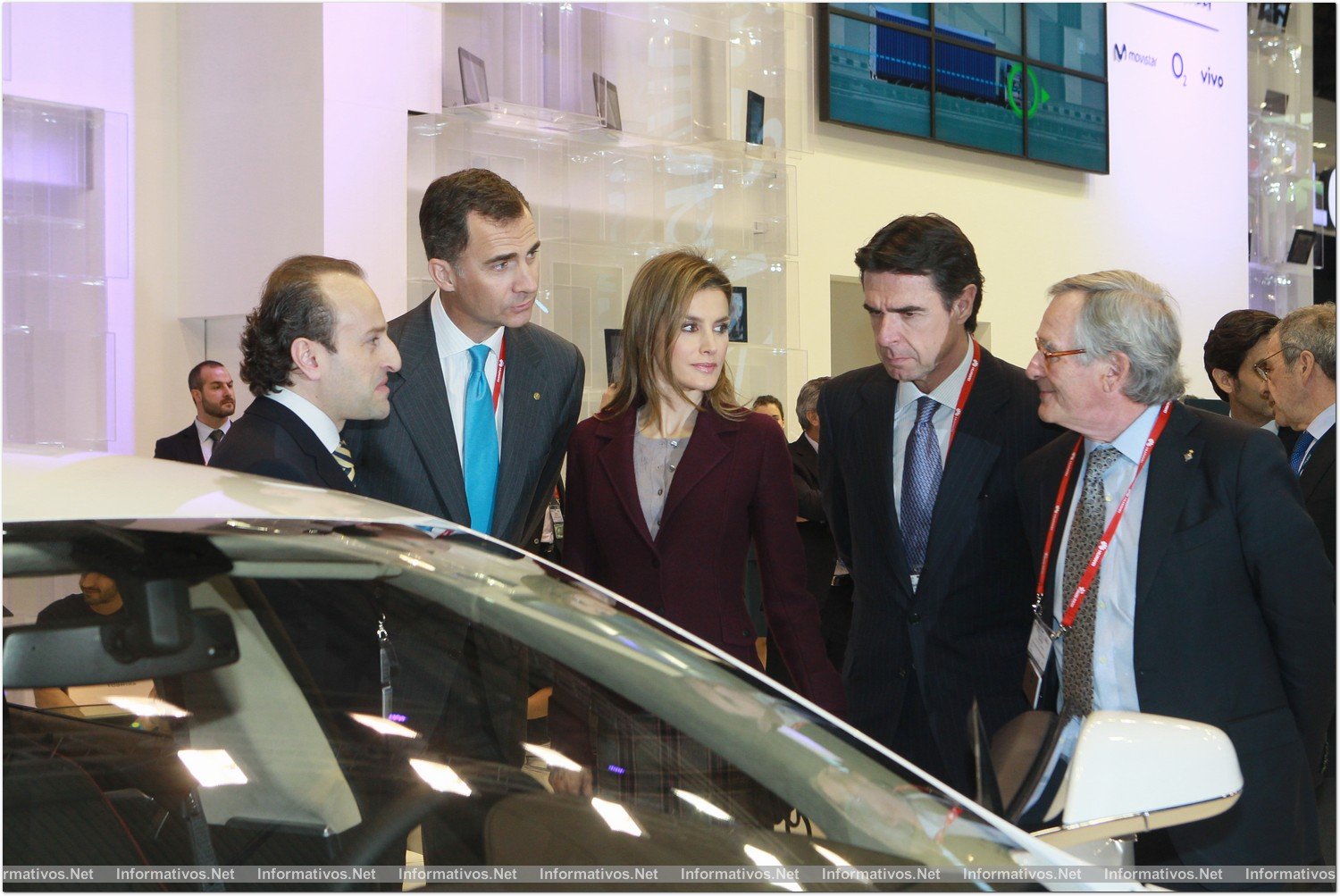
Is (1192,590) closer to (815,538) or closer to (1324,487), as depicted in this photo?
(1324,487)

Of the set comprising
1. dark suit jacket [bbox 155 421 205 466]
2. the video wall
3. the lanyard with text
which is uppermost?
the video wall

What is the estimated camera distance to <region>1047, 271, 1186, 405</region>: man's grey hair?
215 cm

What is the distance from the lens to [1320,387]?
3262mm

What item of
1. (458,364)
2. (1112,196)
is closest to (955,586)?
(458,364)

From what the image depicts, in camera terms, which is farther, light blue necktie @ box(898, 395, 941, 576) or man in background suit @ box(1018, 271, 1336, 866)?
light blue necktie @ box(898, 395, 941, 576)

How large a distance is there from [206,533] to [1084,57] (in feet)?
34.4

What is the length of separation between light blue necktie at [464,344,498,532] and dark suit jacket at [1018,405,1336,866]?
125cm

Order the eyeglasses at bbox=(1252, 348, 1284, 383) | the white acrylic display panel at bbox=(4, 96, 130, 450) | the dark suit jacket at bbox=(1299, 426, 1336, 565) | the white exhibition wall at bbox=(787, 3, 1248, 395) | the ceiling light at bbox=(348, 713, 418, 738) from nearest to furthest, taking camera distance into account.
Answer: the ceiling light at bbox=(348, 713, 418, 738), the dark suit jacket at bbox=(1299, 426, 1336, 565), the eyeglasses at bbox=(1252, 348, 1284, 383), the white acrylic display panel at bbox=(4, 96, 130, 450), the white exhibition wall at bbox=(787, 3, 1248, 395)

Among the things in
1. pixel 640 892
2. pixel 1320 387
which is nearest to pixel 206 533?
pixel 640 892

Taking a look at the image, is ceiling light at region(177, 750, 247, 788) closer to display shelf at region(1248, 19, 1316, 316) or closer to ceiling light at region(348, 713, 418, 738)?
ceiling light at region(348, 713, 418, 738)

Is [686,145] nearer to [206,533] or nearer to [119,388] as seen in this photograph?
[119,388]

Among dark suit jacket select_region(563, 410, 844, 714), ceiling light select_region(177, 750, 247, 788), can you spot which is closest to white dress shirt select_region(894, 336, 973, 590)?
dark suit jacket select_region(563, 410, 844, 714)

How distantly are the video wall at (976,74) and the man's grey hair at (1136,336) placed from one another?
22.9 ft

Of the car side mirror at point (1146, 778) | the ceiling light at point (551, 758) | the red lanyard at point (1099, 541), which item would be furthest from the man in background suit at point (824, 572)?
the ceiling light at point (551, 758)
